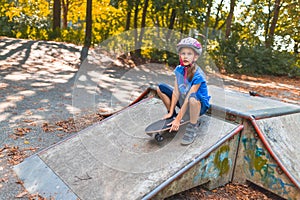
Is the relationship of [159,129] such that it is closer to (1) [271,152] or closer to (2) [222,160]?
(2) [222,160]

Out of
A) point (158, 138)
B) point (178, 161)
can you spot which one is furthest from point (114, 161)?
point (178, 161)

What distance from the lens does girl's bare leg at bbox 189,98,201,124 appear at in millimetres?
3111

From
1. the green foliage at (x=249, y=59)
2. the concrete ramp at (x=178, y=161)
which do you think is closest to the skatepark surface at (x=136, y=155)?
the concrete ramp at (x=178, y=161)

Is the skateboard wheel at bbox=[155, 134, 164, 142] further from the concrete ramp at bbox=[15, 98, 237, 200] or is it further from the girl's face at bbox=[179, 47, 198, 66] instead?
the girl's face at bbox=[179, 47, 198, 66]

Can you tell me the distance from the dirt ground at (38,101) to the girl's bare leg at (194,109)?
0.78 m

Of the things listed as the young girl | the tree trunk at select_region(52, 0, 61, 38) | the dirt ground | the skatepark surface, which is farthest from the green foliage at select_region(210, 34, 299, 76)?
the young girl

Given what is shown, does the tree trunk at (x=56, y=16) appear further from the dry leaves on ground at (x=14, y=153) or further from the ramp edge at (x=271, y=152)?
the ramp edge at (x=271, y=152)

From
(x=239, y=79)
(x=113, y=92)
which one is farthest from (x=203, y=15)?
(x=113, y=92)

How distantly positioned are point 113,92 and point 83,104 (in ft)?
5.77

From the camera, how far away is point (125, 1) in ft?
54.1

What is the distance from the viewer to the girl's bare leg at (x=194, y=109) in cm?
311

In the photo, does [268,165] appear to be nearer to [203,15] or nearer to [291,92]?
[291,92]

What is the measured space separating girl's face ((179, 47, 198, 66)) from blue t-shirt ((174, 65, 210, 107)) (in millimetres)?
141

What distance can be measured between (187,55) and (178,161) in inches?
44.6
